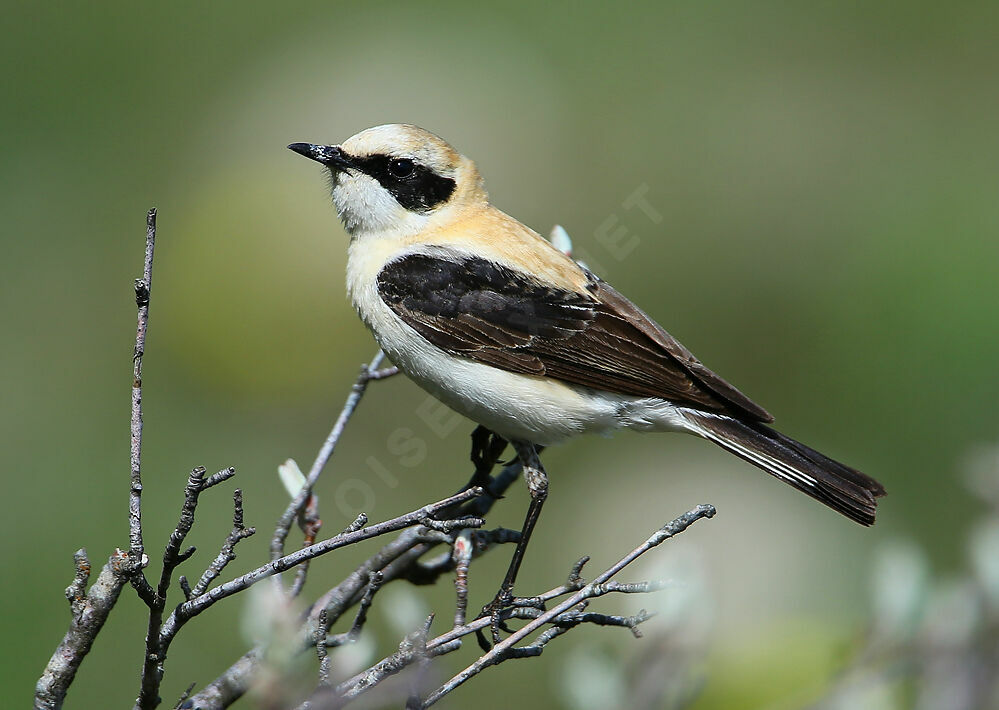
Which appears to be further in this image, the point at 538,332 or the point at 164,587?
the point at 538,332

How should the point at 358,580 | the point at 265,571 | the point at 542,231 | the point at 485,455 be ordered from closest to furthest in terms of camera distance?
1. the point at 265,571
2. the point at 358,580
3. the point at 485,455
4. the point at 542,231

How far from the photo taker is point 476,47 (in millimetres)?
9438

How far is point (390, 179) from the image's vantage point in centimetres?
421

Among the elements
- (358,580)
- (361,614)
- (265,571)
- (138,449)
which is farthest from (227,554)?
(358,580)

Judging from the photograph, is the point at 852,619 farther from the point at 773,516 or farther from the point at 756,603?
the point at 773,516

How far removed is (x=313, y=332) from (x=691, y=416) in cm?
364

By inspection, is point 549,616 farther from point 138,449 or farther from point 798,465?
point 798,465

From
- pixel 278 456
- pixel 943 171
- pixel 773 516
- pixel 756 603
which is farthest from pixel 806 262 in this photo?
pixel 278 456

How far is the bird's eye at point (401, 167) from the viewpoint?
13.8 feet

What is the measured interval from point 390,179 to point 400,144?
0.47 ft

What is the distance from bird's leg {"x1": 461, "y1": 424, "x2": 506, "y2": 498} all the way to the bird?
3 cm

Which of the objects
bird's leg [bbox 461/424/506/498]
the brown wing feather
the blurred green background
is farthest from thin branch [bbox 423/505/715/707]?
the blurred green background

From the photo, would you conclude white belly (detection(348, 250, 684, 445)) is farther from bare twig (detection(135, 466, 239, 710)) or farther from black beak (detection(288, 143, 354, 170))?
bare twig (detection(135, 466, 239, 710))

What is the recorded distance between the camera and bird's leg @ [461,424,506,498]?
3701mm
